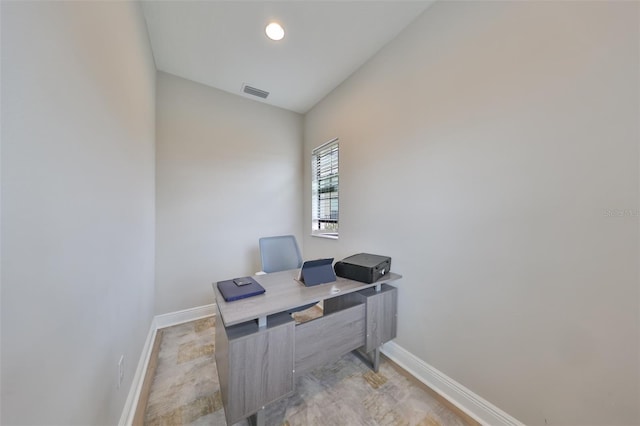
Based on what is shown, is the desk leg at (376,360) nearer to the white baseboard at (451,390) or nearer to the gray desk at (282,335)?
the gray desk at (282,335)

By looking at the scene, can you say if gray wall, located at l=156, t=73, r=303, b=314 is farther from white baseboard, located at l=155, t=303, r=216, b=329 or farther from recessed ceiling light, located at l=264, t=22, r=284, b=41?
recessed ceiling light, located at l=264, t=22, r=284, b=41

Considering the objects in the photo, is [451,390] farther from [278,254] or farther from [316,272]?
[278,254]

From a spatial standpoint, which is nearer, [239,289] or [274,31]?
[239,289]

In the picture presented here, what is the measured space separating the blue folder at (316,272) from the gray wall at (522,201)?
26.1 inches

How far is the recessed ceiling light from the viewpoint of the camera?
5.97 feet

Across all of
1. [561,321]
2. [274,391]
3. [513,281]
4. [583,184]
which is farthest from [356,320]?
[583,184]

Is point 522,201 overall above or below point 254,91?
below

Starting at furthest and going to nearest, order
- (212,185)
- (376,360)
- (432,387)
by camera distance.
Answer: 1. (212,185)
2. (376,360)
3. (432,387)

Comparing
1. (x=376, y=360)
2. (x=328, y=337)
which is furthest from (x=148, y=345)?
(x=376, y=360)

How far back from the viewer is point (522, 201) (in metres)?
1.21

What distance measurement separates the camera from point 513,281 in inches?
48.9

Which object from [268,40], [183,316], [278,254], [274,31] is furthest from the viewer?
[183,316]

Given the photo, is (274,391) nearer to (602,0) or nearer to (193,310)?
(193,310)

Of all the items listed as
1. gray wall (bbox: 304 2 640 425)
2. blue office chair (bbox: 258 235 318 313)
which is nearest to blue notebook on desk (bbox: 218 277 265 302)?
blue office chair (bbox: 258 235 318 313)
